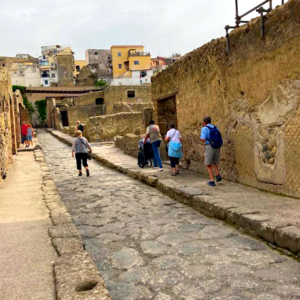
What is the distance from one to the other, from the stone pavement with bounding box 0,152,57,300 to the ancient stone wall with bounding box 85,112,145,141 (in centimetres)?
1481

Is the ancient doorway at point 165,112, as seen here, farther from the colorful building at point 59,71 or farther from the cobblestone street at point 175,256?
the colorful building at point 59,71

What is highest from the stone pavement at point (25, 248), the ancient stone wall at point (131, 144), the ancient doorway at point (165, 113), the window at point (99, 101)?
the window at point (99, 101)

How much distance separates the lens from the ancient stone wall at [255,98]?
5547 mm

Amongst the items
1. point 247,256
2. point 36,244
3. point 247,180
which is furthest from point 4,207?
point 247,180

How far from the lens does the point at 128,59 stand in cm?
7488

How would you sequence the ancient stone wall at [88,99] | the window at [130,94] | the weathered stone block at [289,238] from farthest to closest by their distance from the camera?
the ancient stone wall at [88,99] → the window at [130,94] → the weathered stone block at [289,238]

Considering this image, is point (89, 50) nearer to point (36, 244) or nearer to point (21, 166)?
point (21, 166)

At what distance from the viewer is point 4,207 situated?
19.0 ft

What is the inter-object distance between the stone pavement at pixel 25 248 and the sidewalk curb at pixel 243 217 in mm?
2421

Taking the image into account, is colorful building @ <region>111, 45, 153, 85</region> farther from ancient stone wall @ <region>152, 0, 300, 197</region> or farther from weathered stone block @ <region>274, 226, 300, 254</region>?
weathered stone block @ <region>274, 226, 300, 254</region>

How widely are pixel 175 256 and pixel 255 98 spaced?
148 inches

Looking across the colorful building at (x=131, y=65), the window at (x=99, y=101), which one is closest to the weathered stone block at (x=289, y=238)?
the window at (x=99, y=101)

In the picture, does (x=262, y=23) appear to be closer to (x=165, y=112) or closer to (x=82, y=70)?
(x=165, y=112)

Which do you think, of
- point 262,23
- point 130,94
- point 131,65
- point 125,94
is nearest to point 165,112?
point 262,23
